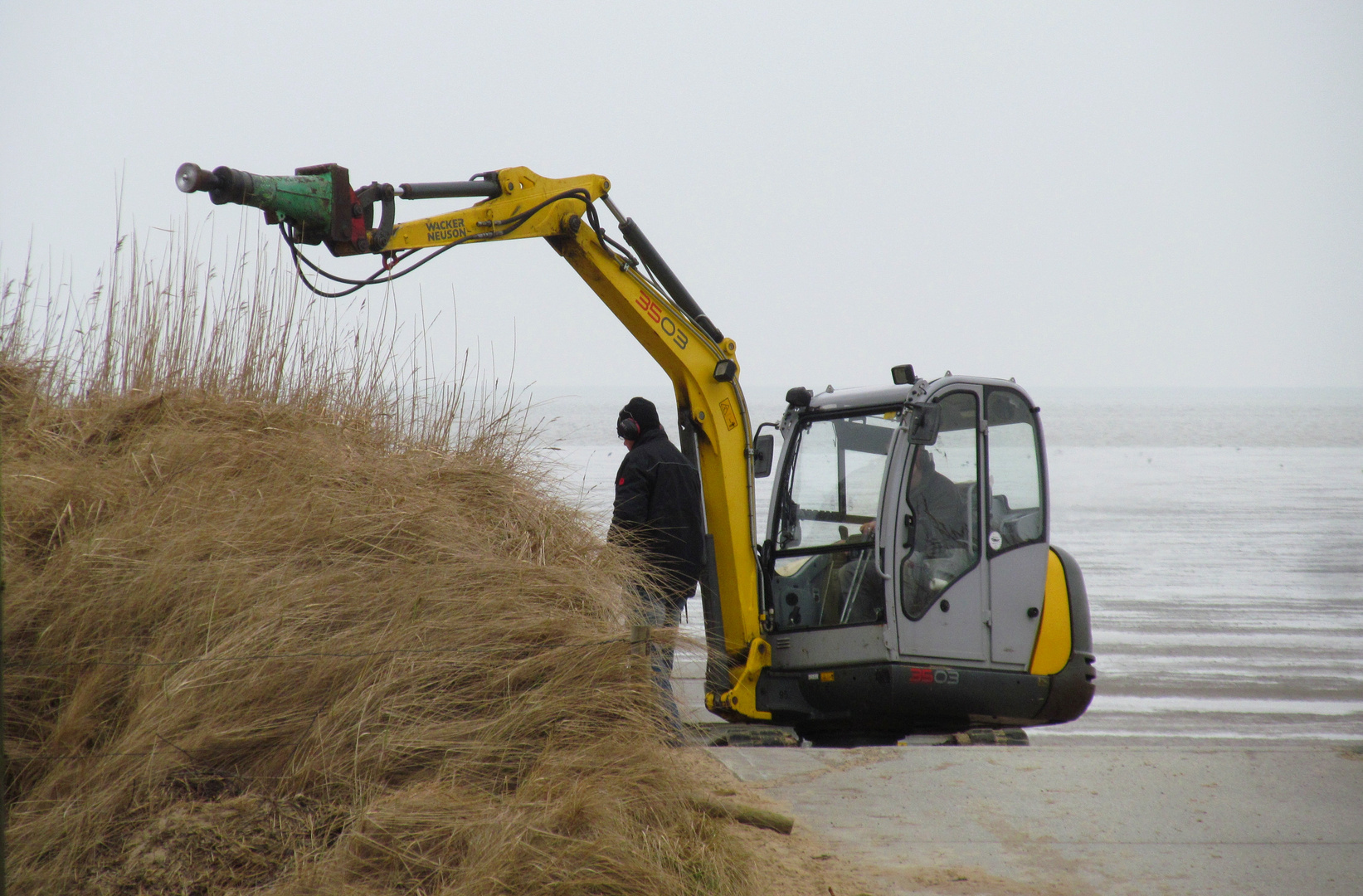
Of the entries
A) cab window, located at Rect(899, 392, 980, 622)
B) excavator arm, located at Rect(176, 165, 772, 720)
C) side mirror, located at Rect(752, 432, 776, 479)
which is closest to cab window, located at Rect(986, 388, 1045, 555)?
cab window, located at Rect(899, 392, 980, 622)

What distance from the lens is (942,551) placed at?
20.7ft

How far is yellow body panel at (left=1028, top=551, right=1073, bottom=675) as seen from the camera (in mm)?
6469

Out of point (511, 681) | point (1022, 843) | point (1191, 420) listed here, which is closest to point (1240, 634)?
point (1022, 843)

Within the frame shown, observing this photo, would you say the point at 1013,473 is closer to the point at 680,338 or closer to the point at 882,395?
the point at 882,395

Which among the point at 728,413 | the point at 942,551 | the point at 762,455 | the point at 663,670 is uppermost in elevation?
the point at 728,413

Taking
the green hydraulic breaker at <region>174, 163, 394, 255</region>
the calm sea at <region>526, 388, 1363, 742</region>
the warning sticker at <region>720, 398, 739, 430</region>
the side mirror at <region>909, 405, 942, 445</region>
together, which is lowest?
the calm sea at <region>526, 388, 1363, 742</region>

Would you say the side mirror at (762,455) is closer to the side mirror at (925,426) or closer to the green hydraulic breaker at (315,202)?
the side mirror at (925,426)

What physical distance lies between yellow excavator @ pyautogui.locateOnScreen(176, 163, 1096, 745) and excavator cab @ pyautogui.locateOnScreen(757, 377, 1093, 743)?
11 mm

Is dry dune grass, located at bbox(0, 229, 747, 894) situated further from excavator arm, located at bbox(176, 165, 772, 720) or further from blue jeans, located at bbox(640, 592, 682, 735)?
excavator arm, located at bbox(176, 165, 772, 720)

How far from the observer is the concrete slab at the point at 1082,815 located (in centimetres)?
417

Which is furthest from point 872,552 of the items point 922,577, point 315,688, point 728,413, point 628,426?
point 315,688

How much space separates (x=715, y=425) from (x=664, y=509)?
100cm

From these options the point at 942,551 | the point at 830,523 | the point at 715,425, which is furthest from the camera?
the point at 830,523

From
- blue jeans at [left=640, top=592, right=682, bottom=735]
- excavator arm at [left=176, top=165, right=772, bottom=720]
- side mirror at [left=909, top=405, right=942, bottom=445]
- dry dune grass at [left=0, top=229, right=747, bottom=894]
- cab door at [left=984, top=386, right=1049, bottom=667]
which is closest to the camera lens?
dry dune grass at [left=0, top=229, right=747, bottom=894]
